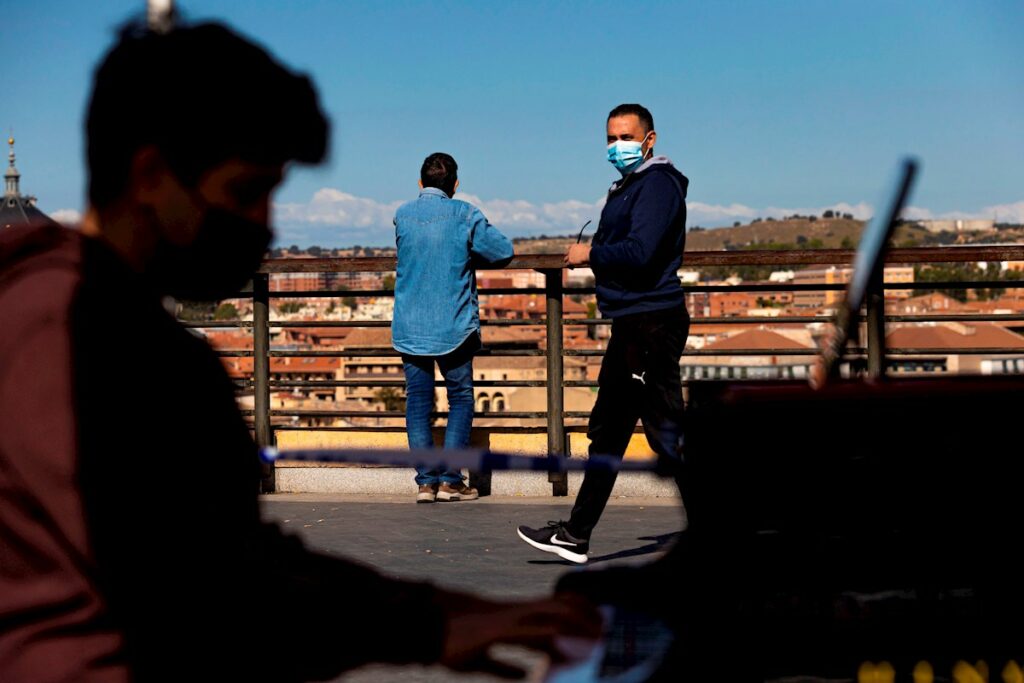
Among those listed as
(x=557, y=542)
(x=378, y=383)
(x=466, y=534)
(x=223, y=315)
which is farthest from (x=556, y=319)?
(x=223, y=315)

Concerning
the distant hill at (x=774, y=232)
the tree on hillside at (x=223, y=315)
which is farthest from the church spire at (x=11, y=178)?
the tree on hillside at (x=223, y=315)

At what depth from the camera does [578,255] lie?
731cm

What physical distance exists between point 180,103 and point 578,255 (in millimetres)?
5593

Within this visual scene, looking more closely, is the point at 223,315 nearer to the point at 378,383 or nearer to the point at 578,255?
the point at 378,383

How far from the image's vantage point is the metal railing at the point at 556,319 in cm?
915

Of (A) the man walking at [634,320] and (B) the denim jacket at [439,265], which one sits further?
(B) the denim jacket at [439,265]

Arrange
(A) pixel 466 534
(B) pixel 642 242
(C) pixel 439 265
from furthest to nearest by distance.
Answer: (C) pixel 439 265 < (A) pixel 466 534 < (B) pixel 642 242

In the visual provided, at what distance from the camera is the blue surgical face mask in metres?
7.38

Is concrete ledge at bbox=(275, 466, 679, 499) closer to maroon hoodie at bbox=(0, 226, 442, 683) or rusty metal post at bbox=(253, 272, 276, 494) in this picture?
rusty metal post at bbox=(253, 272, 276, 494)

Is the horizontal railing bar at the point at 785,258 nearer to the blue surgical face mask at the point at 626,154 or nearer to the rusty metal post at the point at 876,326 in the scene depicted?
the rusty metal post at the point at 876,326

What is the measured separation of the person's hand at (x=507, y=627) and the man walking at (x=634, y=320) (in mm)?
5272

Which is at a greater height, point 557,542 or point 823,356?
point 823,356

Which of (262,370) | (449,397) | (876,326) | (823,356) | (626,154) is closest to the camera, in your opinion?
(823,356)

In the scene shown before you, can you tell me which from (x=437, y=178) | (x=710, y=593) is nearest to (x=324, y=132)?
(x=710, y=593)
